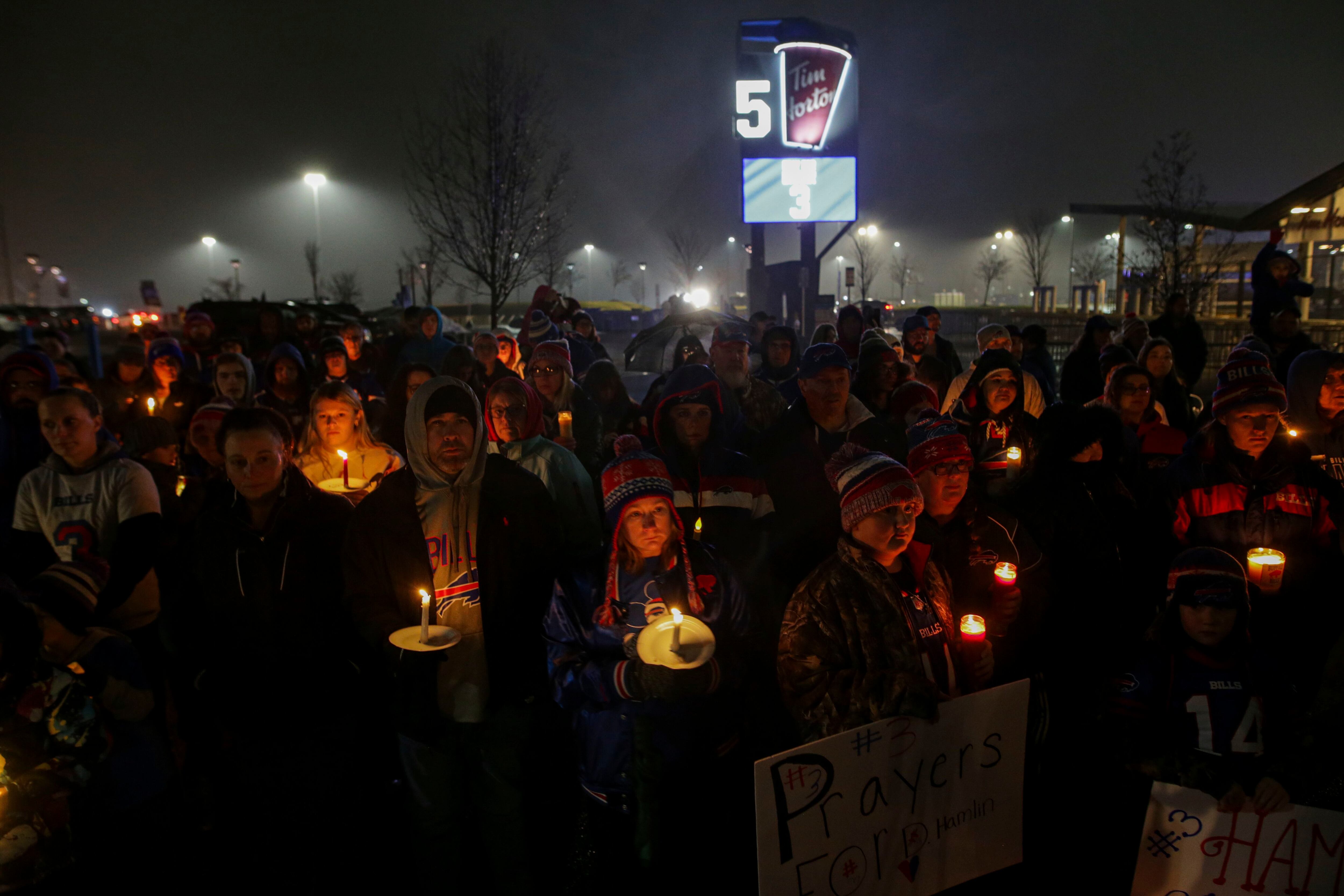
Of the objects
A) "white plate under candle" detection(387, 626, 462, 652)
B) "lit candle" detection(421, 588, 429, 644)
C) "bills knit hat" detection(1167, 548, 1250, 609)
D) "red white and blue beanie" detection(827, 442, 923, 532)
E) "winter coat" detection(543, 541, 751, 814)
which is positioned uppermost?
"red white and blue beanie" detection(827, 442, 923, 532)

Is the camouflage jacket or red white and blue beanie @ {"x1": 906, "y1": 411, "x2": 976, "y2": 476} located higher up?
A: red white and blue beanie @ {"x1": 906, "y1": 411, "x2": 976, "y2": 476}

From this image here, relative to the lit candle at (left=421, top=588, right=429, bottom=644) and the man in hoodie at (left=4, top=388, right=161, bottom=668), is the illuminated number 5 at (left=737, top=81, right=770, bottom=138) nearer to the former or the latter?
the man in hoodie at (left=4, top=388, right=161, bottom=668)

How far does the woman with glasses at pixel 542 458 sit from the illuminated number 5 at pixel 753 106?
20530 millimetres

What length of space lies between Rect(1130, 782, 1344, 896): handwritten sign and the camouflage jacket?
3.15ft

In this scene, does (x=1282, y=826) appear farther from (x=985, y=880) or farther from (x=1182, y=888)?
(x=985, y=880)

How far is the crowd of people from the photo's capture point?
101 inches

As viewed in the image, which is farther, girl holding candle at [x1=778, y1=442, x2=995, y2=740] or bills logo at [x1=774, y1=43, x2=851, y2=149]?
bills logo at [x1=774, y1=43, x2=851, y2=149]

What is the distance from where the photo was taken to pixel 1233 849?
247cm

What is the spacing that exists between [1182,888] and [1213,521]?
5.80ft

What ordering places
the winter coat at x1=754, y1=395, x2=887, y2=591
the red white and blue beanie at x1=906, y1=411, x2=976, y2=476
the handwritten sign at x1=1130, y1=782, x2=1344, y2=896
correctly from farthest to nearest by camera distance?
the winter coat at x1=754, y1=395, x2=887, y2=591, the red white and blue beanie at x1=906, y1=411, x2=976, y2=476, the handwritten sign at x1=1130, y1=782, x2=1344, y2=896

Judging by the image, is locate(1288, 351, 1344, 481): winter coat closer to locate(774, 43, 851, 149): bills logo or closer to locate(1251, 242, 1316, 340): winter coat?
locate(1251, 242, 1316, 340): winter coat

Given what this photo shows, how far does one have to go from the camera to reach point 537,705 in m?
2.99

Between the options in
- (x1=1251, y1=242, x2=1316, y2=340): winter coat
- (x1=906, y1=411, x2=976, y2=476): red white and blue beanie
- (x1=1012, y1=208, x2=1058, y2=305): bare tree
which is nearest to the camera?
(x1=906, y1=411, x2=976, y2=476): red white and blue beanie

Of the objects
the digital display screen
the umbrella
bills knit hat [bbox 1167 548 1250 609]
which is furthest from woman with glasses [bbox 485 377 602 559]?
the digital display screen
